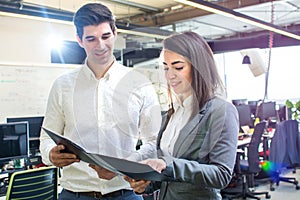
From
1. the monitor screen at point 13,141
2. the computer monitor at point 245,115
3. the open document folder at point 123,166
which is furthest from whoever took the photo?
the computer monitor at point 245,115

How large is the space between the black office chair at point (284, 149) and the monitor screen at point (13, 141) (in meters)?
2.94

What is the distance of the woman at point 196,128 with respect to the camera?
94cm

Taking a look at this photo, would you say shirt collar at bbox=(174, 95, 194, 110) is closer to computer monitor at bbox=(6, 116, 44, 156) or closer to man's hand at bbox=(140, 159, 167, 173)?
man's hand at bbox=(140, 159, 167, 173)

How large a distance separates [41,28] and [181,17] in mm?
2405

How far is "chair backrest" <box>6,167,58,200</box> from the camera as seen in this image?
91.7 inches

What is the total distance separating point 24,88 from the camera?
206 inches

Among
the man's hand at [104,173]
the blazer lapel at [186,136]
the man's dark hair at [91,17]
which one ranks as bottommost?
the man's hand at [104,173]

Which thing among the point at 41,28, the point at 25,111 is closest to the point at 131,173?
the point at 25,111

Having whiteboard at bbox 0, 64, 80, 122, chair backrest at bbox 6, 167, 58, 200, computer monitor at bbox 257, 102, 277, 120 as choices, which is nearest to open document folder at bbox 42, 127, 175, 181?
chair backrest at bbox 6, 167, 58, 200

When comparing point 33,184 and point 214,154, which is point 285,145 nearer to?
point 33,184

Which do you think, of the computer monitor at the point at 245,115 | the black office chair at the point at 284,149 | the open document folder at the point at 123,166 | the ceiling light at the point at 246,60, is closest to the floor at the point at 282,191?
the black office chair at the point at 284,149

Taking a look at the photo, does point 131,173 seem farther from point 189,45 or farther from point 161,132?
point 189,45

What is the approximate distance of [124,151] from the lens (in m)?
1.10

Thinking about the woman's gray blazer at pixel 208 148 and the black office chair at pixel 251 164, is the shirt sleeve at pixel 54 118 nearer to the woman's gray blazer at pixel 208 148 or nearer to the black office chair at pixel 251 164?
the woman's gray blazer at pixel 208 148
